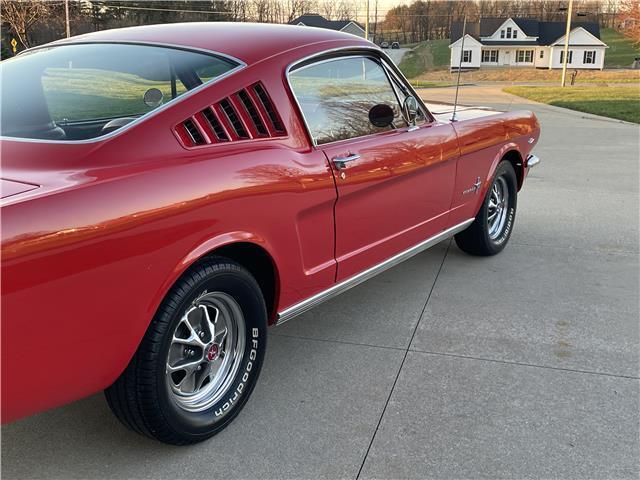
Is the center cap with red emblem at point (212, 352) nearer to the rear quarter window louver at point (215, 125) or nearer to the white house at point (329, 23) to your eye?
the rear quarter window louver at point (215, 125)

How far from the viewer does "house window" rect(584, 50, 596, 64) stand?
75.1 m

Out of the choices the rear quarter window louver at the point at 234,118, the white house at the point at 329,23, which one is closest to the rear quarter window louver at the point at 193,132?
the rear quarter window louver at the point at 234,118

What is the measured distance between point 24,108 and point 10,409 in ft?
4.86

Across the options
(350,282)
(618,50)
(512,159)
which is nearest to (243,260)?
(350,282)

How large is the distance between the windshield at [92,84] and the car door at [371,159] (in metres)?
0.54

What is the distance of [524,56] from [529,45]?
2.59 m

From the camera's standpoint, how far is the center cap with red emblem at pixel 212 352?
2.65 meters

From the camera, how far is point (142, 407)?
7.70ft

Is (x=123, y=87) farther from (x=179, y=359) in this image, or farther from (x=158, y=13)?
(x=158, y=13)

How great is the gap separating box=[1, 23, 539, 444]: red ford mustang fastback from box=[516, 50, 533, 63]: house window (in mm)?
83496

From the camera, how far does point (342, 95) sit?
3.50 metres

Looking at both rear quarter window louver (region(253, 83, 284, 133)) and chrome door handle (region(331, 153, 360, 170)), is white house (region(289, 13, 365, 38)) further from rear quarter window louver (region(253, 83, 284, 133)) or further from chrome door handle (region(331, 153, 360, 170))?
rear quarter window louver (region(253, 83, 284, 133))

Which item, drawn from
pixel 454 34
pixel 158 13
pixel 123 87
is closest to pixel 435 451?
pixel 123 87

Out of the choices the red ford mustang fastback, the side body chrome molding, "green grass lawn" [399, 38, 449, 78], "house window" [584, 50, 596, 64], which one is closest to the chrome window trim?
the red ford mustang fastback
